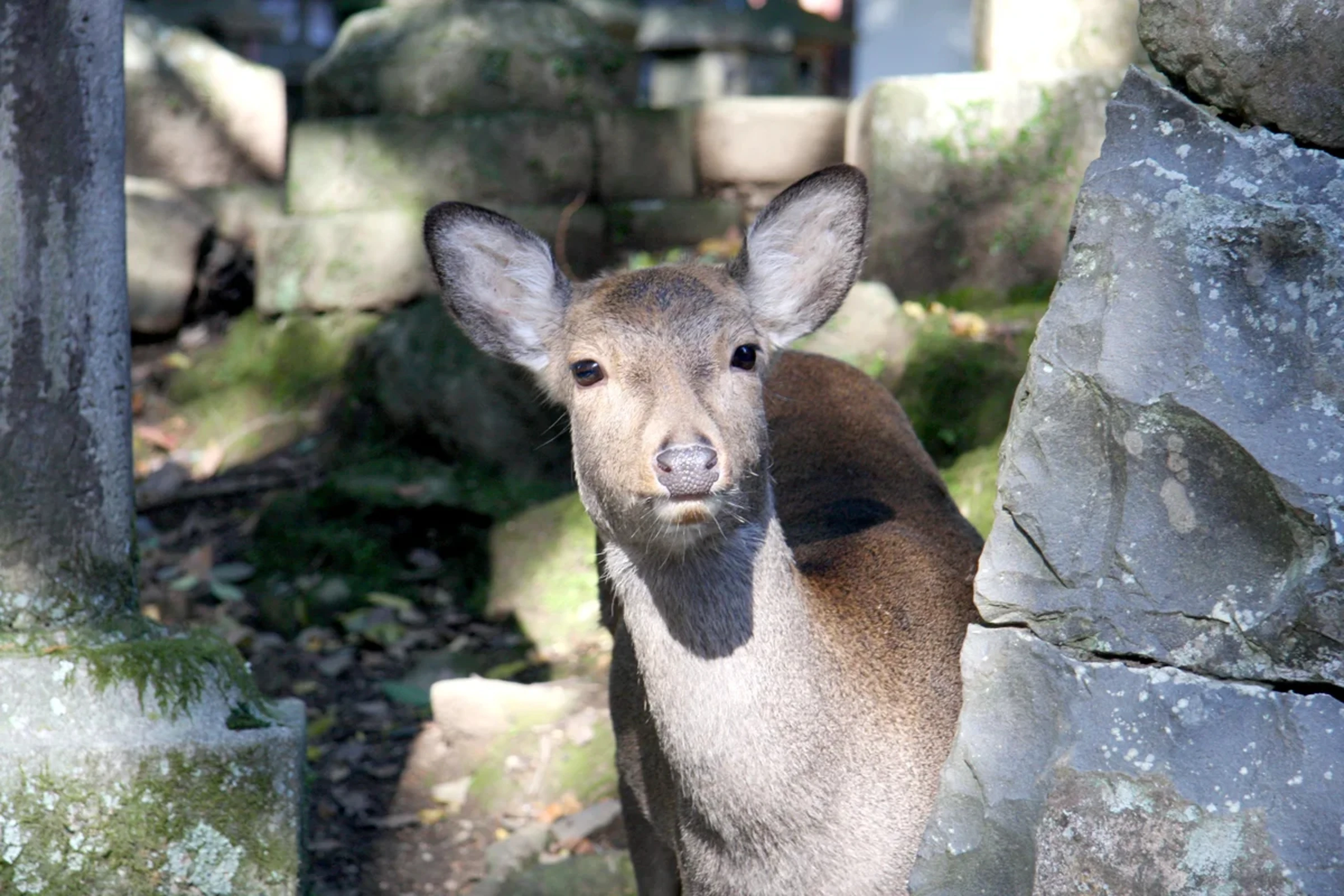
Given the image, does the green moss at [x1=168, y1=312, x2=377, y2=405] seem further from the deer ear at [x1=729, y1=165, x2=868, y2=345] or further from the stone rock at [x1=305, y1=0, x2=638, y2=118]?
the deer ear at [x1=729, y1=165, x2=868, y2=345]

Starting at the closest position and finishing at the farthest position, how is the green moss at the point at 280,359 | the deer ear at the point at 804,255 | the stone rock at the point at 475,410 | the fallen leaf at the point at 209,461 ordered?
the deer ear at the point at 804,255, the stone rock at the point at 475,410, the fallen leaf at the point at 209,461, the green moss at the point at 280,359

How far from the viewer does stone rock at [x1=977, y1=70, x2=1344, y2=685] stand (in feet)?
8.28

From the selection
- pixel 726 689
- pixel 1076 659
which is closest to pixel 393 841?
pixel 726 689

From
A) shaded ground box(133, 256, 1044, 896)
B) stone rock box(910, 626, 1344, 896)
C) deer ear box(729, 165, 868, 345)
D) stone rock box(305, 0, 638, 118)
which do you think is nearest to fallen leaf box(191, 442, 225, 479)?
shaded ground box(133, 256, 1044, 896)

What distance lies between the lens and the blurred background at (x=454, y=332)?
5398 millimetres

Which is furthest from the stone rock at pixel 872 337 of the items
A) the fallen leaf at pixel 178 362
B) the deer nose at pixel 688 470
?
the fallen leaf at pixel 178 362

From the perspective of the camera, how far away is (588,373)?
3287mm

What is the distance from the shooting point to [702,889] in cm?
333

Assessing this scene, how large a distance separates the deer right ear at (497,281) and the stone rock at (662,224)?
4676 millimetres

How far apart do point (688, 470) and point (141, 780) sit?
1603 millimetres

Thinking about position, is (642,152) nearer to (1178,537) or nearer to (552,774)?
(552,774)

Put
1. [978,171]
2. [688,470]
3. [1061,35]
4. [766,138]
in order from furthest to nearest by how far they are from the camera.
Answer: [766,138] < [1061,35] < [978,171] < [688,470]

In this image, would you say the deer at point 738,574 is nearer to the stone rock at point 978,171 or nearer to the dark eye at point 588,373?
the dark eye at point 588,373

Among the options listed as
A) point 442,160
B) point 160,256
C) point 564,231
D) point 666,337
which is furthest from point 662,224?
point 666,337
